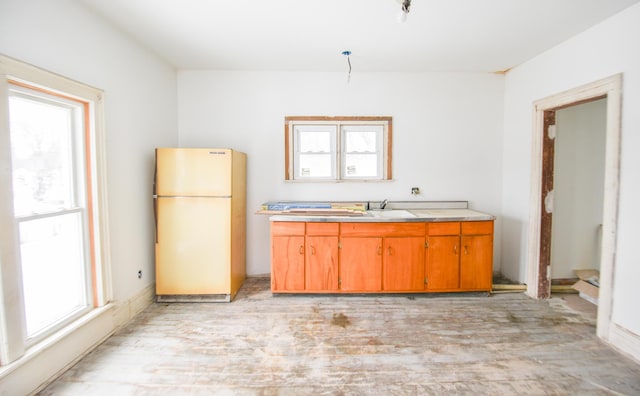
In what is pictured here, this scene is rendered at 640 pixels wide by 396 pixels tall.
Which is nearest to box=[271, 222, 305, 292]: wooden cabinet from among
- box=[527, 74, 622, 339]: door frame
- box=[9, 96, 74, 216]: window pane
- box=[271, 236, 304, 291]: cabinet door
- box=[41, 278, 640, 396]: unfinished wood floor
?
box=[271, 236, 304, 291]: cabinet door

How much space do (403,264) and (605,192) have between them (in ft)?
6.08

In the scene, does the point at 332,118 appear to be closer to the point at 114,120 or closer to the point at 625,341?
the point at 114,120

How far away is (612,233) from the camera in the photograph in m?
2.25

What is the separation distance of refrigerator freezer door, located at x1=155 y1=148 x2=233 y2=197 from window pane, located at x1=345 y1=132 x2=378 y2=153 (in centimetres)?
158

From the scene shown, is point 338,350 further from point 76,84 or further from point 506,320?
point 76,84

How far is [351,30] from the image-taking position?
98.7 inches

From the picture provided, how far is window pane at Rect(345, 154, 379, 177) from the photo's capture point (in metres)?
3.66

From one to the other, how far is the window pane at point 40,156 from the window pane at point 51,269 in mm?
132

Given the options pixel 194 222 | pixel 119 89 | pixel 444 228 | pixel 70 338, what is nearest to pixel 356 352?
pixel 444 228

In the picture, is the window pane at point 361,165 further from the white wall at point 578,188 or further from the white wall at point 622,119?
the white wall at point 578,188

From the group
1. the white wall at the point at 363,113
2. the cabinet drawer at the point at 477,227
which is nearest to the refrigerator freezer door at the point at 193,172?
the white wall at the point at 363,113

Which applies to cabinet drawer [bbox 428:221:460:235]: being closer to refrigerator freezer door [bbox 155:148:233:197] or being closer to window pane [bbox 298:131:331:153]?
window pane [bbox 298:131:331:153]

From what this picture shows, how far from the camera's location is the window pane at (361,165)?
3657mm

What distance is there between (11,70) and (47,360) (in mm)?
1888
